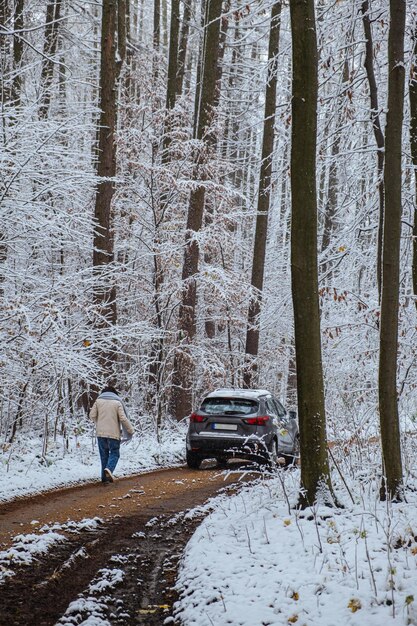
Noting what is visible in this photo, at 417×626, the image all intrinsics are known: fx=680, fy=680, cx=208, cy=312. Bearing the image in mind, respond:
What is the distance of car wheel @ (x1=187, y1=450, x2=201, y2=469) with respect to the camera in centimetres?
1421

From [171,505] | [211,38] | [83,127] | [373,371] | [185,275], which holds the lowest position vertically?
[171,505]

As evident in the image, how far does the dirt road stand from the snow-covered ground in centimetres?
71

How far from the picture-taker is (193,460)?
14336 mm

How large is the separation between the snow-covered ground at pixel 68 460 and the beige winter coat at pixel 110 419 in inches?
39.3

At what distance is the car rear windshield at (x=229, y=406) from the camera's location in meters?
14.1

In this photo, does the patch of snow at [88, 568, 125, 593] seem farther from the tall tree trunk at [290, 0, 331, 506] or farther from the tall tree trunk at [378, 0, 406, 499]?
the tall tree trunk at [378, 0, 406, 499]

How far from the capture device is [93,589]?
19.3 ft

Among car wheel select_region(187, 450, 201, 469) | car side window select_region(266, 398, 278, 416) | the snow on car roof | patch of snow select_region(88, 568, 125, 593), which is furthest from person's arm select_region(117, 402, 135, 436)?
patch of snow select_region(88, 568, 125, 593)

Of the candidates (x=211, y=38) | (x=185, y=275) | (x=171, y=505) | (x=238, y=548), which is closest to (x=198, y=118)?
(x=211, y=38)

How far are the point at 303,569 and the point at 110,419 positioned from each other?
710 cm

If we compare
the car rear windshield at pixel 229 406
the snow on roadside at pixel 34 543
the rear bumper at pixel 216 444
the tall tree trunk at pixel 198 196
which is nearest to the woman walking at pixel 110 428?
the rear bumper at pixel 216 444

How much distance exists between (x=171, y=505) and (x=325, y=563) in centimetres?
430

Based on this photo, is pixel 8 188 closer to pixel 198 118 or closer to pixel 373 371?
pixel 373 371

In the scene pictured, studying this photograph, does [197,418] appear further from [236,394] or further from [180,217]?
[180,217]
